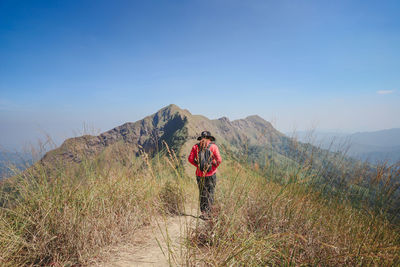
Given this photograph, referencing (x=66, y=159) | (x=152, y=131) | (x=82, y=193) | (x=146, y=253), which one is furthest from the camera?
(x=152, y=131)

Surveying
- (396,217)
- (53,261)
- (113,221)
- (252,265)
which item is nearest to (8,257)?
(53,261)

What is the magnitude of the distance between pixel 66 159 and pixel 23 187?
0.99 m

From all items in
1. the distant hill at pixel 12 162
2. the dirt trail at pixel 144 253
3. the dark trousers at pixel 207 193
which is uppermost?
the distant hill at pixel 12 162

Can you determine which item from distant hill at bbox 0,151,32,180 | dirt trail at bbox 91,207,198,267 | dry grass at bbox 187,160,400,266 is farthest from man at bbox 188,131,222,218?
distant hill at bbox 0,151,32,180

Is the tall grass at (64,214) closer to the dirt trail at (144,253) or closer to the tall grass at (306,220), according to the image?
the dirt trail at (144,253)

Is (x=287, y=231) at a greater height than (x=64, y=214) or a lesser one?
lesser

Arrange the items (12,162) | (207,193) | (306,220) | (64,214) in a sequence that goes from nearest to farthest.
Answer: (64,214) → (306,220) → (12,162) → (207,193)

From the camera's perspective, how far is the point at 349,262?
1.89 meters

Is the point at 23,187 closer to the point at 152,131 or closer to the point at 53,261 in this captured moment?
the point at 53,261

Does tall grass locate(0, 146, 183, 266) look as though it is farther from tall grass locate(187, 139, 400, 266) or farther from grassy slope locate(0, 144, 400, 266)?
tall grass locate(187, 139, 400, 266)

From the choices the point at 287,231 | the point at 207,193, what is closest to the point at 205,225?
the point at 207,193

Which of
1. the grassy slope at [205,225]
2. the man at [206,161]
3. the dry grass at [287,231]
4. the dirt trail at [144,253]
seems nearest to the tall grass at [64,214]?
the grassy slope at [205,225]

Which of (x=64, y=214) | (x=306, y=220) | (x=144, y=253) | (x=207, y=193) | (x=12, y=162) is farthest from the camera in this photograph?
(x=207, y=193)

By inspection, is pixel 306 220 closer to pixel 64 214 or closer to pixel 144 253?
pixel 144 253
